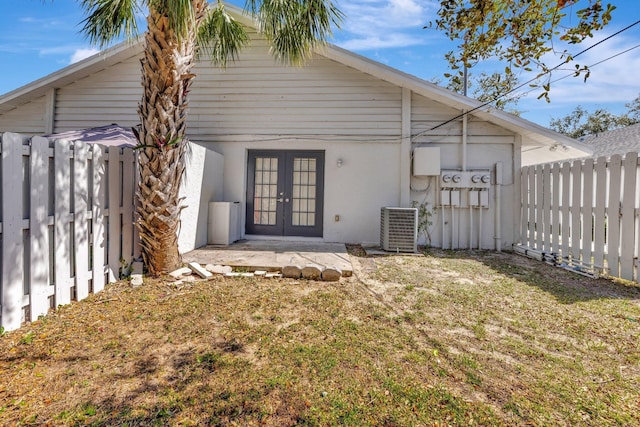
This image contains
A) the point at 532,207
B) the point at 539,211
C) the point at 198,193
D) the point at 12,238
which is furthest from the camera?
the point at 532,207

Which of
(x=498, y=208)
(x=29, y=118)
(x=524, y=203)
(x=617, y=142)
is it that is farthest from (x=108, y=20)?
(x=617, y=142)

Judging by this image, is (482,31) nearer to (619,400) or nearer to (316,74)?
(619,400)

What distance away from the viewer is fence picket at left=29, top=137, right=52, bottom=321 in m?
3.00

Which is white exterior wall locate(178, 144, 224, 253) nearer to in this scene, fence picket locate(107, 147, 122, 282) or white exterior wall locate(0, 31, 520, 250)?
white exterior wall locate(0, 31, 520, 250)

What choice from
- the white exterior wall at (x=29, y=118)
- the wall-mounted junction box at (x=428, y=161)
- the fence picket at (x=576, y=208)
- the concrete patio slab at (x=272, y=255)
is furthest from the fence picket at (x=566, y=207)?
the white exterior wall at (x=29, y=118)

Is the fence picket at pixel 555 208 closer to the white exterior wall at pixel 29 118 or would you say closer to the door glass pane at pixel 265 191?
the door glass pane at pixel 265 191

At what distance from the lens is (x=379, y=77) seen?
7484 mm

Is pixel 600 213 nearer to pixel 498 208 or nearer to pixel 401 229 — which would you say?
pixel 498 208

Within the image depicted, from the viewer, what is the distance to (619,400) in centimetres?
198

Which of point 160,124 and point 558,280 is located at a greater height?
point 160,124

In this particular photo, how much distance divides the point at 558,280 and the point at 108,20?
831 cm

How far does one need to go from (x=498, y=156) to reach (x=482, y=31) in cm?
599

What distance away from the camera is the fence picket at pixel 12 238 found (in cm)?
273

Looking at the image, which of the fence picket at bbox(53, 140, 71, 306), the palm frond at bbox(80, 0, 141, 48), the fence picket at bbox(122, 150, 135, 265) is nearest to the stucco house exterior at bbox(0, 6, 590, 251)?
the fence picket at bbox(122, 150, 135, 265)
